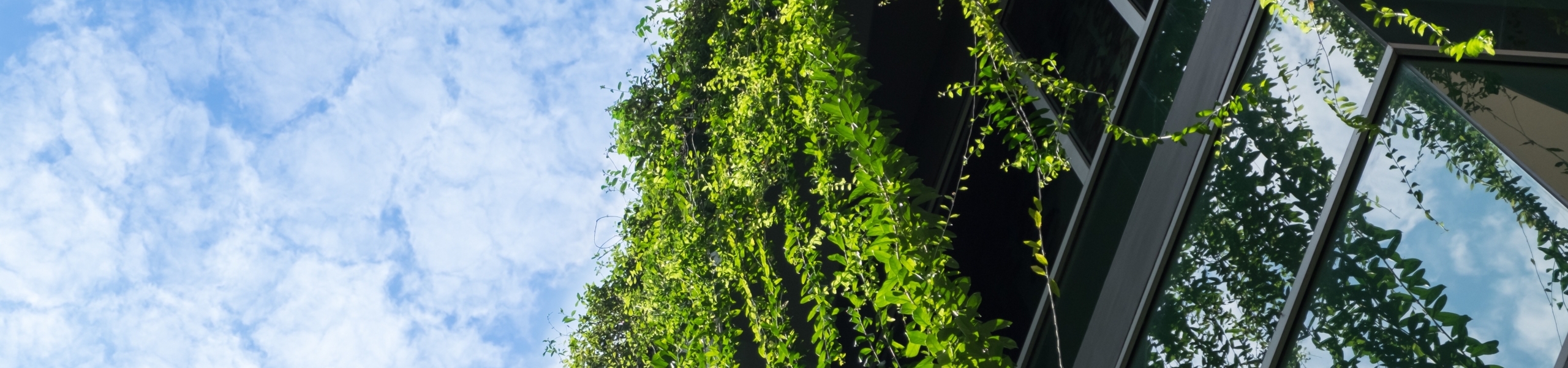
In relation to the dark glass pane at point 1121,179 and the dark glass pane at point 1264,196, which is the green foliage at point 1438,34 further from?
the dark glass pane at point 1121,179

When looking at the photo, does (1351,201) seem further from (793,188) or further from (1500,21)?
(793,188)

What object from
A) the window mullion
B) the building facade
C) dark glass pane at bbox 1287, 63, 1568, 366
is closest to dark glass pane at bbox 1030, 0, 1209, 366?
the building facade

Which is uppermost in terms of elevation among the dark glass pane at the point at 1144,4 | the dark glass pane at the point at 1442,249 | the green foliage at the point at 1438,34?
the dark glass pane at the point at 1144,4

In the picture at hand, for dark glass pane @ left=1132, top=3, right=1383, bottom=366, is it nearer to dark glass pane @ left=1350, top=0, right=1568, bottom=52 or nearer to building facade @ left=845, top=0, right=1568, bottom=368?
building facade @ left=845, top=0, right=1568, bottom=368

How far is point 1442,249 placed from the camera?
1896 millimetres

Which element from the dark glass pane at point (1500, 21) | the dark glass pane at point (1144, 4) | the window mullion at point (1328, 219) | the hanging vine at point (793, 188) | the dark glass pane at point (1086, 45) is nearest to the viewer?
the dark glass pane at point (1500, 21)

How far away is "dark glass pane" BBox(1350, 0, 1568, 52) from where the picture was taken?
188 centimetres

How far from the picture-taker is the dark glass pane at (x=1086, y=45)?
344cm

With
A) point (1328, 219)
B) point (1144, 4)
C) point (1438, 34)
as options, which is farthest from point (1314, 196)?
point (1144, 4)

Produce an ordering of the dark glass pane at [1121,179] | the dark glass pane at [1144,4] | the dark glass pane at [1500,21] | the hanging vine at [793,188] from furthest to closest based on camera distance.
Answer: the dark glass pane at [1144,4]
the dark glass pane at [1121,179]
the hanging vine at [793,188]
the dark glass pane at [1500,21]

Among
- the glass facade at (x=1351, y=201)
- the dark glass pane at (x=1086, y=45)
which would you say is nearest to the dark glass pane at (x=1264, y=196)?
the glass facade at (x=1351, y=201)

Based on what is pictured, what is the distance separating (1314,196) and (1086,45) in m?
1.63

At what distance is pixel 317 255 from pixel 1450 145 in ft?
82.9

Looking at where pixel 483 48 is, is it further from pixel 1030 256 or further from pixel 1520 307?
pixel 1520 307
